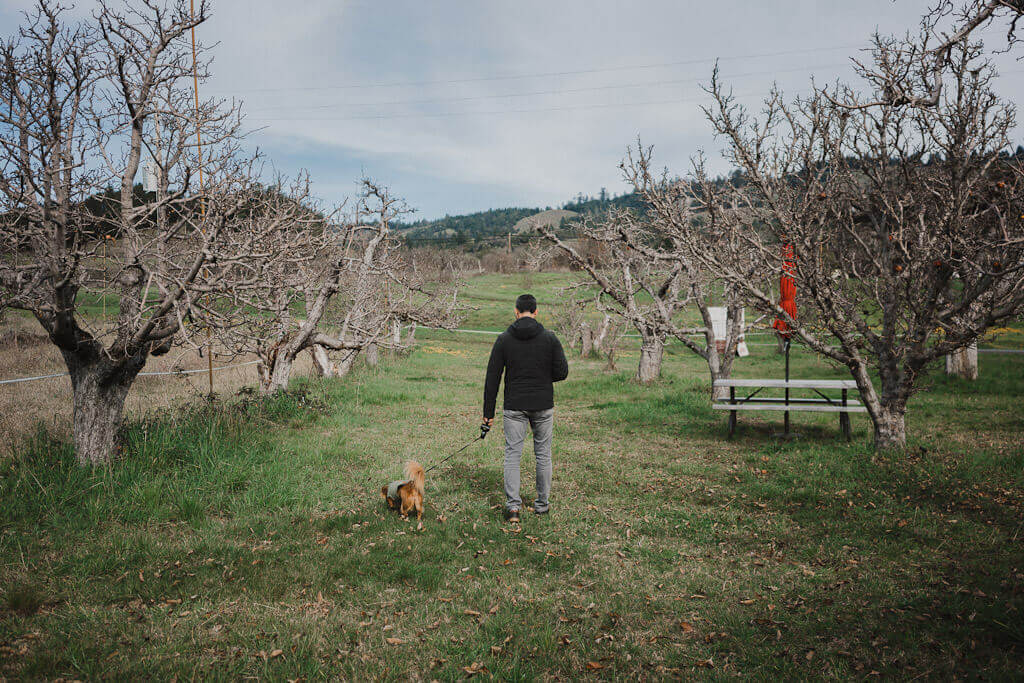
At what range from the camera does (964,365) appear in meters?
14.6

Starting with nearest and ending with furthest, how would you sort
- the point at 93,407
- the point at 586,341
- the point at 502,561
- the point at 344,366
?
the point at 502,561, the point at 93,407, the point at 344,366, the point at 586,341

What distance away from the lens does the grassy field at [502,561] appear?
3686 millimetres

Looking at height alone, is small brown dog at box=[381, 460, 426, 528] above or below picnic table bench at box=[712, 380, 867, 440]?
below

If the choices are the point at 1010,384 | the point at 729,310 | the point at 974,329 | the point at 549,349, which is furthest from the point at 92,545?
the point at 1010,384

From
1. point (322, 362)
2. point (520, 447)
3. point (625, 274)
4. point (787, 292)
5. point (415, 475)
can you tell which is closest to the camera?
point (415, 475)

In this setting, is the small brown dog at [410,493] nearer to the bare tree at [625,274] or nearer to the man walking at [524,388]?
the man walking at [524,388]

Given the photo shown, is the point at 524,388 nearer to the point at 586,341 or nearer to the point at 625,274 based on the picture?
the point at 625,274

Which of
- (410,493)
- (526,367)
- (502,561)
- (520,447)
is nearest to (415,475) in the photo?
(410,493)

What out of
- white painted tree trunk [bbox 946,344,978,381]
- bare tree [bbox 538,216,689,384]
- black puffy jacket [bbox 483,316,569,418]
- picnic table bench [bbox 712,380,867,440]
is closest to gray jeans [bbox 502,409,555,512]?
black puffy jacket [bbox 483,316,569,418]

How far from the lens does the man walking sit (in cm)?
599

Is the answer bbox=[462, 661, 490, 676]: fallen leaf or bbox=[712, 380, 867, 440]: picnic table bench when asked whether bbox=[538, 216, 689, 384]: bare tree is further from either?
bbox=[462, 661, 490, 676]: fallen leaf

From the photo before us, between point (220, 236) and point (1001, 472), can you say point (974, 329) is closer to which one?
point (1001, 472)

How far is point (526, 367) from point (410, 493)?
1711 mm

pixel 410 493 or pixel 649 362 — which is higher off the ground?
pixel 649 362
